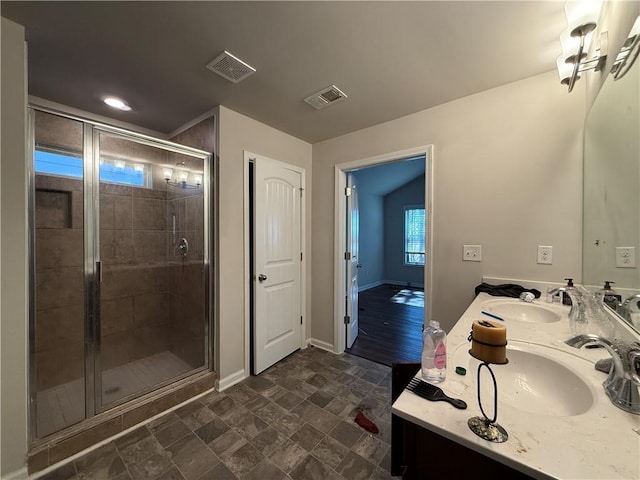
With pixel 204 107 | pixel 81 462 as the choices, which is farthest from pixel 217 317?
pixel 204 107

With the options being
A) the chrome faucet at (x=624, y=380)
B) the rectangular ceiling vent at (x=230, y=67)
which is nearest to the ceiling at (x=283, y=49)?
the rectangular ceiling vent at (x=230, y=67)

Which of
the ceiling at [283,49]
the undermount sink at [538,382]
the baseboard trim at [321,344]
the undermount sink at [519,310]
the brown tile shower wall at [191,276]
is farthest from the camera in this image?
the baseboard trim at [321,344]

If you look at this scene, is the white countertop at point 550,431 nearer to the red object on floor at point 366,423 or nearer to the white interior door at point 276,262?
the red object on floor at point 366,423

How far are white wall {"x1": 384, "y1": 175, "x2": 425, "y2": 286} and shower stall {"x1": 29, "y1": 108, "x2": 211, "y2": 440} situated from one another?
5.53 metres

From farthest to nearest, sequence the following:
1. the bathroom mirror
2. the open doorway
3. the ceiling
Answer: the open doorway < the ceiling < the bathroom mirror

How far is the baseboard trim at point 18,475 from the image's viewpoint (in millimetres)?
1268

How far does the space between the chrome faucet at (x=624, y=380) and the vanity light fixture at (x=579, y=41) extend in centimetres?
138

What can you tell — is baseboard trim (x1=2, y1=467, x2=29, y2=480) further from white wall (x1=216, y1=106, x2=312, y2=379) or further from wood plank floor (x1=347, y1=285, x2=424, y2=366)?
wood plank floor (x1=347, y1=285, x2=424, y2=366)

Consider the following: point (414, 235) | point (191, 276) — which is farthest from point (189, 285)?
point (414, 235)

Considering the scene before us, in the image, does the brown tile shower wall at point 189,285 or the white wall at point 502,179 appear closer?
the white wall at point 502,179

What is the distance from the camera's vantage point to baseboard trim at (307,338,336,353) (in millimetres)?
2816

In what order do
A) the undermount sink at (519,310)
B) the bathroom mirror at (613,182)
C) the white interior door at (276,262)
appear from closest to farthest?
1. the bathroom mirror at (613,182)
2. the undermount sink at (519,310)
3. the white interior door at (276,262)

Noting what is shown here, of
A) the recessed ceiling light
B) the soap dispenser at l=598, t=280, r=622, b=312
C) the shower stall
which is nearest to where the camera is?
the soap dispenser at l=598, t=280, r=622, b=312

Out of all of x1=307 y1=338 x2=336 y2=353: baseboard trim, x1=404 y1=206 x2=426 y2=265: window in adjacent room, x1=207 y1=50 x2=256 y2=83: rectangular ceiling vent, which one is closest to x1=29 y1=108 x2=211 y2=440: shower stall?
x1=207 y1=50 x2=256 y2=83: rectangular ceiling vent
